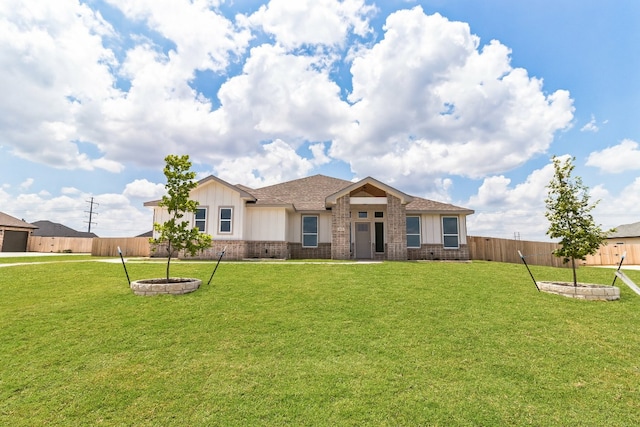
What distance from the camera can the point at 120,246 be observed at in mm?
25453

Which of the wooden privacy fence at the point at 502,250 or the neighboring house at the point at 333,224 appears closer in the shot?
the neighboring house at the point at 333,224

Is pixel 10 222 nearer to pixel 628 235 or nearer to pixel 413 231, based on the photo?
pixel 413 231

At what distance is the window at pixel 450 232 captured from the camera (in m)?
21.1

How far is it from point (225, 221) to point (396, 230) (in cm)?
1018

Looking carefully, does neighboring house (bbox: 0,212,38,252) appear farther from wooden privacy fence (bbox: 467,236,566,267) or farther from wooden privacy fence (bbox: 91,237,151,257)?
wooden privacy fence (bbox: 467,236,566,267)

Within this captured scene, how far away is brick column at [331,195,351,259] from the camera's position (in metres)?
19.6

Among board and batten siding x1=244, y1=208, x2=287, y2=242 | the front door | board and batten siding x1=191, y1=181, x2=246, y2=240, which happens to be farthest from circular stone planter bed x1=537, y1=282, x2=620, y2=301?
board and batten siding x1=191, y1=181, x2=246, y2=240

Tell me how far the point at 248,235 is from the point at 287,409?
1658 cm

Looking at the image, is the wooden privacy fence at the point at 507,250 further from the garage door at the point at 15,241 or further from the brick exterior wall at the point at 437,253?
the garage door at the point at 15,241

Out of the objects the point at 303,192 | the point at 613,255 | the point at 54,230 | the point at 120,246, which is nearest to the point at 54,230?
the point at 54,230

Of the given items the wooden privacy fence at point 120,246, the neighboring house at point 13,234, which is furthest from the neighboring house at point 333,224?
the neighboring house at point 13,234

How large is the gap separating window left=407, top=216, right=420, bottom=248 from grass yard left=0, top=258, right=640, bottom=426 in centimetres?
1087

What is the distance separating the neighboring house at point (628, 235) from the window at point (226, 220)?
1370 inches

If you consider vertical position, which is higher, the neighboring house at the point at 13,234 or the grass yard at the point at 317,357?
the neighboring house at the point at 13,234
